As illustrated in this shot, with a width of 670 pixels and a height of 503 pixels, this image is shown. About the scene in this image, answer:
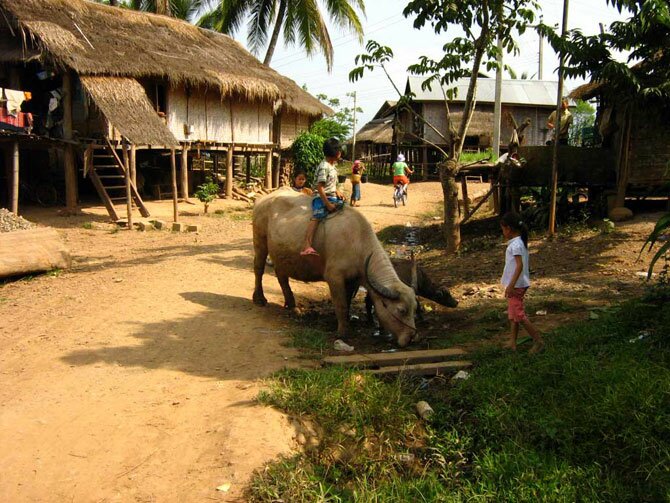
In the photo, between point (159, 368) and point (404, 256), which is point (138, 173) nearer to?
point (404, 256)

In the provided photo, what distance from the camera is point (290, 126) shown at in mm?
25172

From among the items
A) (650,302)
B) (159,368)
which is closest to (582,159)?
(650,302)

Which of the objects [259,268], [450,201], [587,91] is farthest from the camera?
[587,91]

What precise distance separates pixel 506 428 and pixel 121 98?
1478cm

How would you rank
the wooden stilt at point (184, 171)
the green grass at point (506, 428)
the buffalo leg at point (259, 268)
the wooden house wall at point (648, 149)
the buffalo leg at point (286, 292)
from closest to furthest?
the green grass at point (506, 428), the buffalo leg at point (286, 292), the buffalo leg at point (259, 268), the wooden house wall at point (648, 149), the wooden stilt at point (184, 171)

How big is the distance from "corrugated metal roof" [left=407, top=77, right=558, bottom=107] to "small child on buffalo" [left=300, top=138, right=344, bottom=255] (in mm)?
23809

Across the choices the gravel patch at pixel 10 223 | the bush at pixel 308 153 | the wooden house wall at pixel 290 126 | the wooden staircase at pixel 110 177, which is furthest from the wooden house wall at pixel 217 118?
the gravel patch at pixel 10 223

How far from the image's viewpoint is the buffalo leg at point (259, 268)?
7.89 m

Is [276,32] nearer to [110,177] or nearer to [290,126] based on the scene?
[290,126]

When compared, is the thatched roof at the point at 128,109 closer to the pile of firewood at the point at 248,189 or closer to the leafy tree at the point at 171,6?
the pile of firewood at the point at 248,189

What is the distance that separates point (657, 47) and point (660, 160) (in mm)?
2623

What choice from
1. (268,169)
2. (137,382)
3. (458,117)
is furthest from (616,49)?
(458,117)

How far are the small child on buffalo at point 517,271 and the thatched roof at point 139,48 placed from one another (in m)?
13.7

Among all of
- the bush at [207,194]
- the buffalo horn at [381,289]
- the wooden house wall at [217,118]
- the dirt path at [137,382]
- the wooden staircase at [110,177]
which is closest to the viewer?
the dirt path at [137,382]
